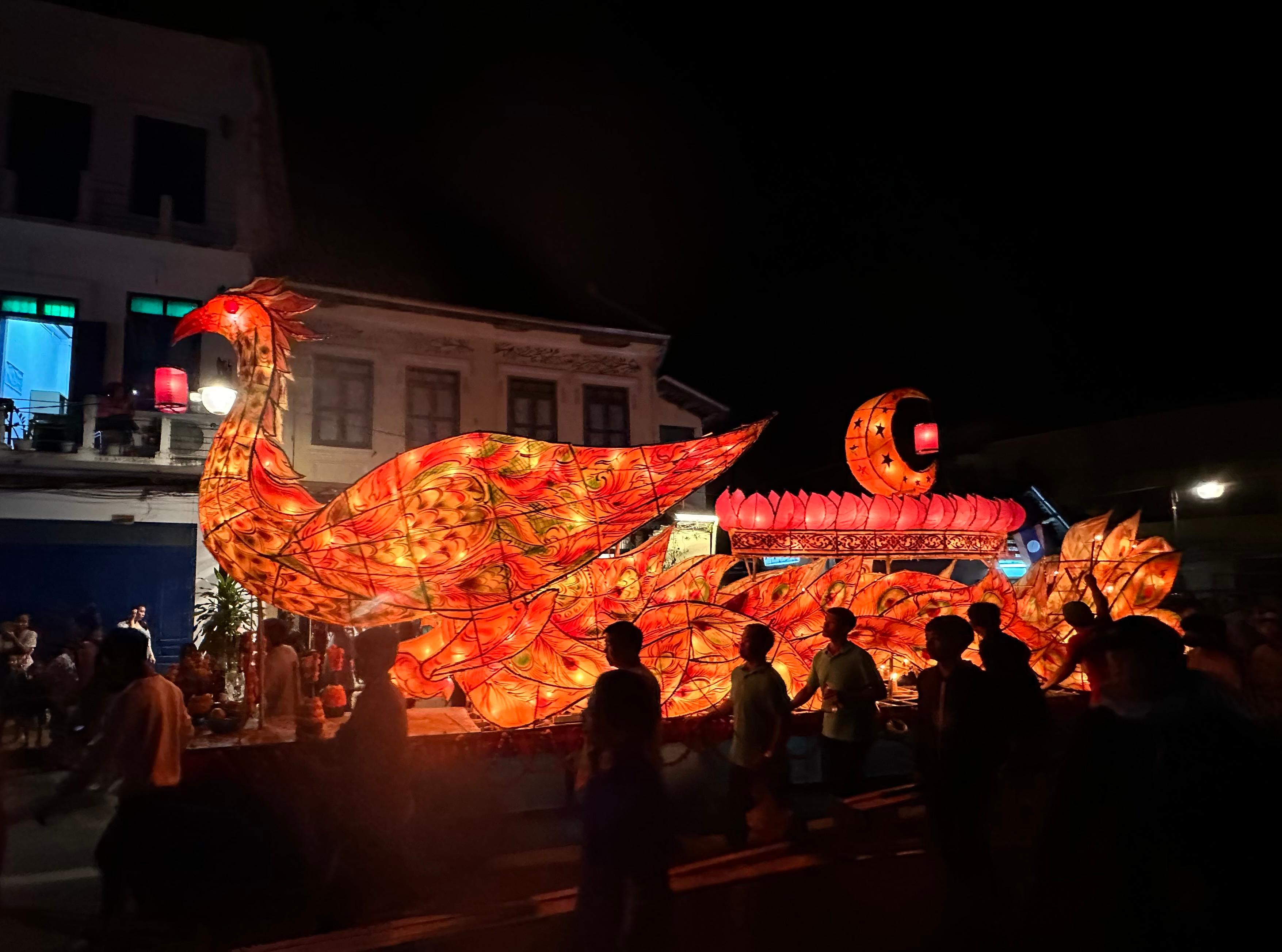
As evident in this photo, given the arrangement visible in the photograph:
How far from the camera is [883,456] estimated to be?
736 centimetres

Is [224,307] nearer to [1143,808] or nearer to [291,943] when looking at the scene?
[291,943]

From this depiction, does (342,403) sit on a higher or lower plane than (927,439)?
higher

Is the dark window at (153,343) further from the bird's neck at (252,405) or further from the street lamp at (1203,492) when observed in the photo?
the street lamp at (1203,492)

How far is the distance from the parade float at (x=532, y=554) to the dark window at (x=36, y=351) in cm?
782

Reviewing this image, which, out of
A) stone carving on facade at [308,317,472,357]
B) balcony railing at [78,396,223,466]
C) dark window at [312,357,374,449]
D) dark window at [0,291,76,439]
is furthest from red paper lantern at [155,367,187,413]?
stone carving on facade at [308,317,472,357]

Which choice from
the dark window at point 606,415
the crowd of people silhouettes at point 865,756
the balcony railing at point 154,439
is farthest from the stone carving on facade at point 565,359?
the crowd of people silhouettes at point 865,756

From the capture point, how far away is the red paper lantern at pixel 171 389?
11070mm

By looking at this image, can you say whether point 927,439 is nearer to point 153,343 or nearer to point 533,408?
point 533,408

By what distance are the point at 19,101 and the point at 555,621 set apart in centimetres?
1253

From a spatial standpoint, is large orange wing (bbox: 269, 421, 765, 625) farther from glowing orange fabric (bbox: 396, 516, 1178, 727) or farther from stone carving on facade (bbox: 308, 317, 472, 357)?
stone carving on facade (bbox: 308, 317, 472, 357)

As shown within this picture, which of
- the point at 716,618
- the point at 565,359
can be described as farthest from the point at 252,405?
the point at 565,359

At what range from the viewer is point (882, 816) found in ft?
19.2

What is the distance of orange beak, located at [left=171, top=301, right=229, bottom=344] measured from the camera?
5.84 metres

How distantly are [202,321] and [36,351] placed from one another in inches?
323
